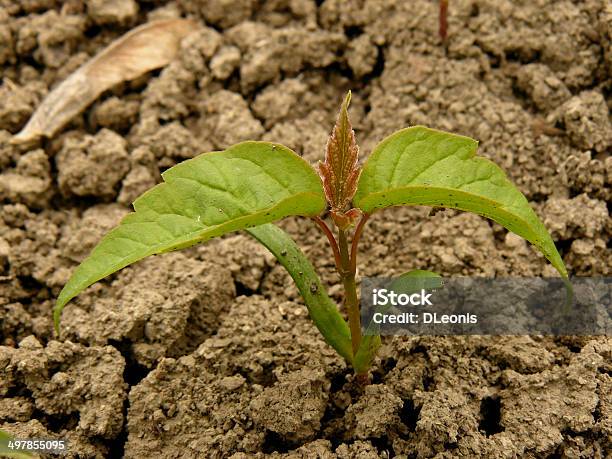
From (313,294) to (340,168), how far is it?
39 cm

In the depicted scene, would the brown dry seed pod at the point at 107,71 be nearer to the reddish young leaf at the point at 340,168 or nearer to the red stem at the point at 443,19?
the red stem at the point at 443,19

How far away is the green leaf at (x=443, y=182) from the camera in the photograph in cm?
159

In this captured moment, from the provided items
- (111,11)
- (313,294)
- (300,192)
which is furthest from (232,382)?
(111,11)

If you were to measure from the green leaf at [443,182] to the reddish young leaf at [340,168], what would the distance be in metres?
0.03

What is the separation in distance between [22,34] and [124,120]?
0.61 m

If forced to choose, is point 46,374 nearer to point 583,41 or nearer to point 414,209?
point 414,209

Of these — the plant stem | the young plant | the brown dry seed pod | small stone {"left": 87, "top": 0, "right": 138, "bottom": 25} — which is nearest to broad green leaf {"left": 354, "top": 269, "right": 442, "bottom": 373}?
the plant stem

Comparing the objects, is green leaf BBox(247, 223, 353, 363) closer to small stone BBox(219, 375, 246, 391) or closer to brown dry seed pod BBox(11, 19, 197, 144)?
small stone BBox(219, 375, 246, 391)

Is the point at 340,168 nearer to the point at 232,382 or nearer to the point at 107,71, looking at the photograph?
the point at 232,382

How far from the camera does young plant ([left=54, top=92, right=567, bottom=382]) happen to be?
1.55 meters

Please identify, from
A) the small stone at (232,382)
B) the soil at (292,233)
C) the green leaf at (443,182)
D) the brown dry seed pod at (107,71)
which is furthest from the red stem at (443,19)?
the small stone at (232,382)

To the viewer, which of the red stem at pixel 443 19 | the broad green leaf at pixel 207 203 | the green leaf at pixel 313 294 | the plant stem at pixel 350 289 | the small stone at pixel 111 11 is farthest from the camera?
the small stone at pixel 111 11

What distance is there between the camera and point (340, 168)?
1711 mm

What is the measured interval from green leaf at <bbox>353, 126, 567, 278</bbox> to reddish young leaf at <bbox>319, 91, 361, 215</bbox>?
1.1 inches
